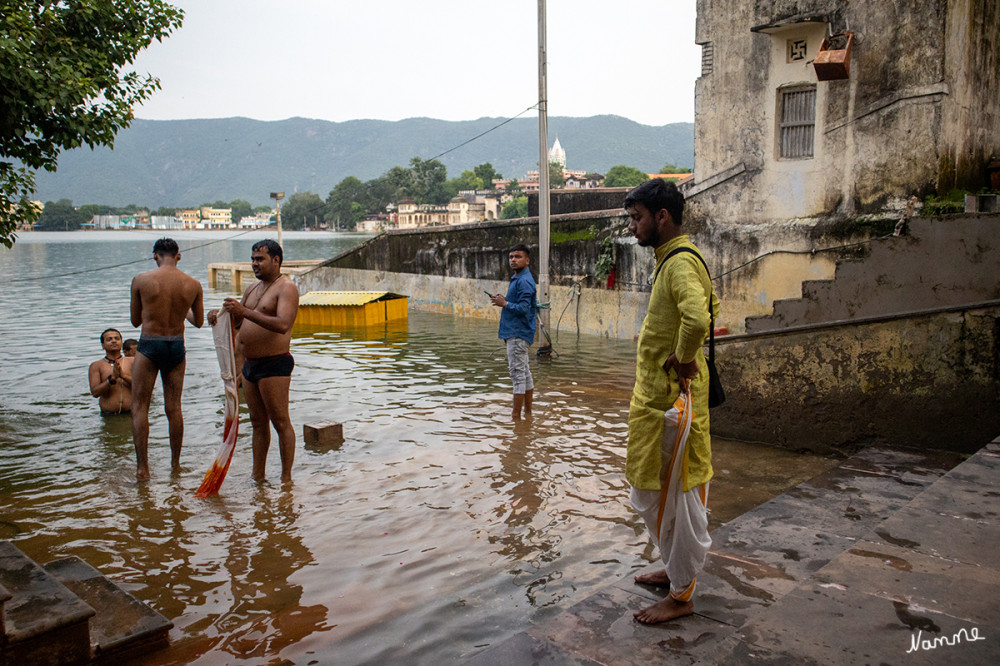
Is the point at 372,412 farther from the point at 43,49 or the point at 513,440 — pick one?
the point at 43,49

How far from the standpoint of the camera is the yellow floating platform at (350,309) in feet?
63.0

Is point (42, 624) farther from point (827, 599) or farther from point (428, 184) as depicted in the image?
point (428, 184)

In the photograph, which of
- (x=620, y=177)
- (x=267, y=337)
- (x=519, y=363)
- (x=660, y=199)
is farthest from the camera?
(x=620, y=177)

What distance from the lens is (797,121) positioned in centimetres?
1280

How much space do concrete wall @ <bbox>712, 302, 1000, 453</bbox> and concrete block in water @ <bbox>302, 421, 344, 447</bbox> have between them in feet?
13.0

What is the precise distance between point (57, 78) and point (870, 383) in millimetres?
8555

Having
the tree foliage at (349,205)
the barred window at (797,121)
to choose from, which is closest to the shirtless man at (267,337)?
the barred window at (797,121)

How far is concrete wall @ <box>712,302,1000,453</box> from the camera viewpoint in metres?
6.37

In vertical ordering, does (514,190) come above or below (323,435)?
above

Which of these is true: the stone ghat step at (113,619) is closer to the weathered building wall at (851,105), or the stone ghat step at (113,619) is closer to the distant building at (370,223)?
the weathered building wall at (851,105)

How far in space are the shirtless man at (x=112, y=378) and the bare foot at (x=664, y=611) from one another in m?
8.01

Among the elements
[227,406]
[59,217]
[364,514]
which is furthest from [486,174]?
[364,514]

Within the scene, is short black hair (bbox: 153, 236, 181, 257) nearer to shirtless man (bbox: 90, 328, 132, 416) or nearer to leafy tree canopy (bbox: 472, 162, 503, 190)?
shirtless man (bbox: 90, 328, 132, 416)

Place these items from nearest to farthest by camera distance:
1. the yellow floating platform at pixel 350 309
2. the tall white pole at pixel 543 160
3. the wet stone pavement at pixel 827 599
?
the wet stone pavement at pixel 827 599, the tall white pole at pixel 543 160, the yellow floating platform at pixel 350 309
